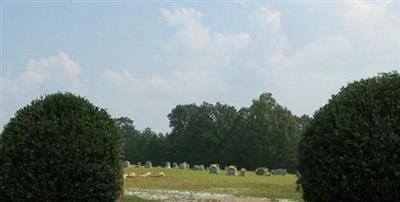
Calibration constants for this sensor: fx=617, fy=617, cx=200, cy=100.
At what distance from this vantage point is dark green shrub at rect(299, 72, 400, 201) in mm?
9250

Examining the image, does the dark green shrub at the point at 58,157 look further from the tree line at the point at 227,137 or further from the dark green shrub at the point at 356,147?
the tree line at the point at 227,137

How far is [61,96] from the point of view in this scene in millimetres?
11625

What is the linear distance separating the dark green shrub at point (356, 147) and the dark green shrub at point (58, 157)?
357cm

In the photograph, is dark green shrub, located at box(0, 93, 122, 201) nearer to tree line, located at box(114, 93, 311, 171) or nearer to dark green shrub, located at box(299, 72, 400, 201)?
dark green shrub, located at box(299, 72, 400, 201)

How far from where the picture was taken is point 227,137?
81500 millimetres

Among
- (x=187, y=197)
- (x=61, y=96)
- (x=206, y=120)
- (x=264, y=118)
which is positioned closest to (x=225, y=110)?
(x=206, y=120)

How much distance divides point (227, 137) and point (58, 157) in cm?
7095

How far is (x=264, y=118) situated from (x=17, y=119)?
65.7 m

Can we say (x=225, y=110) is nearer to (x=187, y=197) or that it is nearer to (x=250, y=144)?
(x=250, y=144)

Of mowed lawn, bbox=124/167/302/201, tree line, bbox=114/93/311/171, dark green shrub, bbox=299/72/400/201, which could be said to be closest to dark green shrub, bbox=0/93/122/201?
dark green shrub, bbox=299/72/400/201

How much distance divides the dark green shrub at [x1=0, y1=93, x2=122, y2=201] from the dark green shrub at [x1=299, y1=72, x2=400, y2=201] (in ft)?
11.7

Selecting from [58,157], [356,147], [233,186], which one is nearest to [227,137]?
[233,186]

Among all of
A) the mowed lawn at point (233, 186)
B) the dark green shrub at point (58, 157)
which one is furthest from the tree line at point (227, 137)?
the dark green shrub at point (58, 157)

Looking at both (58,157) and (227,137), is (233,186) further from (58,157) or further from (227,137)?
(227,137)
